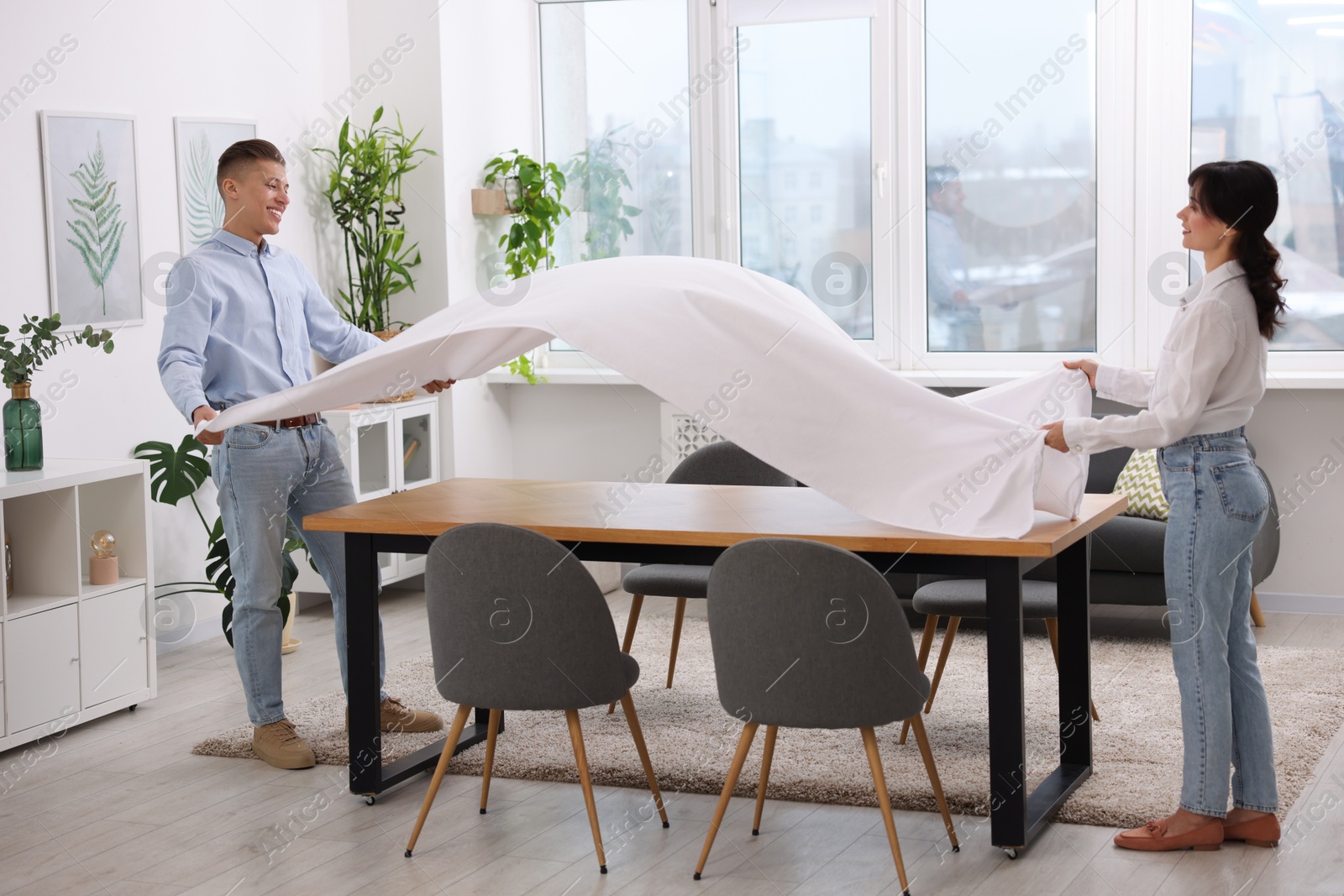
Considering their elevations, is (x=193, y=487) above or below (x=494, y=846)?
above

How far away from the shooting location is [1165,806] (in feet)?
10.7

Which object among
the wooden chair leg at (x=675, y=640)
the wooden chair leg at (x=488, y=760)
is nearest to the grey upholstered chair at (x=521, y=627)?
the wooden chair leg at (x=488, y=760)

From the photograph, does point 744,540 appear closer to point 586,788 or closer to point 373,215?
point 586,788

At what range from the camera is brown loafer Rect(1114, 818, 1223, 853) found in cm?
299

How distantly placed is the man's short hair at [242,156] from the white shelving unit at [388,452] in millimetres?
1779

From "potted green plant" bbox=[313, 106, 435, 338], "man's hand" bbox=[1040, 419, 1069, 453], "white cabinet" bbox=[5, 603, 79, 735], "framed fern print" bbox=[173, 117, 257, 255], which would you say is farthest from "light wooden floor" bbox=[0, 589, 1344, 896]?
"potted green plant" bbox=[313, 106, 435, 338]

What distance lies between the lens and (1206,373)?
2.80 m

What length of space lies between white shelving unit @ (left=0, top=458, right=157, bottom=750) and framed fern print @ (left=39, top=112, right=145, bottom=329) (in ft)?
2.12

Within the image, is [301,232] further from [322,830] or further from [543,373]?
[322,830]

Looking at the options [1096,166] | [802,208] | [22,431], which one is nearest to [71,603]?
[22,431]

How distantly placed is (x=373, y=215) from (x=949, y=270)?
2.52 metres

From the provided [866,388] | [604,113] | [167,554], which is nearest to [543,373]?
[604,113]

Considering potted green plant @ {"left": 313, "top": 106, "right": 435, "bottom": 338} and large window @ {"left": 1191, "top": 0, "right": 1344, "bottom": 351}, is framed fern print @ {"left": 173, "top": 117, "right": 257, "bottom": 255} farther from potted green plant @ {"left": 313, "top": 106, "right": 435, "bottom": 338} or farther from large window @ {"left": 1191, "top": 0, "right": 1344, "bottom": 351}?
large window @ {"left": 1191, "top": 0, "right": 1344, "bottom": 351}

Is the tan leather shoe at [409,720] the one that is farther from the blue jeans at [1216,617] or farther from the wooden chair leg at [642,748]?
the blue jeans at [1216,617]
